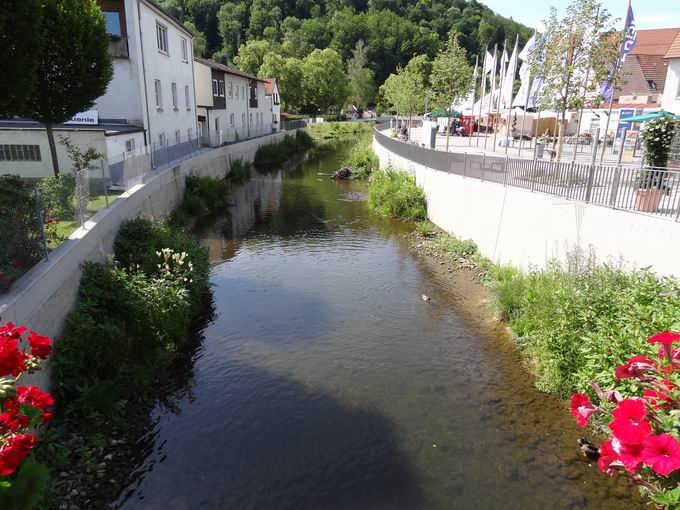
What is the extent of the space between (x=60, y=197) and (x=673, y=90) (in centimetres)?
2348

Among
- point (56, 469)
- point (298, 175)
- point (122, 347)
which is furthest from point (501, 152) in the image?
point (56, 469)

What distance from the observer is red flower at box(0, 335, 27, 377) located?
3.75 m

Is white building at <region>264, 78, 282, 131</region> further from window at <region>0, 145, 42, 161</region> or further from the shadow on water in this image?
the shadow on water

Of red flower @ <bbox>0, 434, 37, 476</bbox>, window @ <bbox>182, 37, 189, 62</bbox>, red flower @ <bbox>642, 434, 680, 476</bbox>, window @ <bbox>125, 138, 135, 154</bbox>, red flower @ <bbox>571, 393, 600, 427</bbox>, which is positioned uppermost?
window @ <bbox>182, 37, 189, 62</bbox>

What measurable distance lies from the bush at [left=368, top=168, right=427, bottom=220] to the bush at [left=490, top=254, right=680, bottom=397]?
35.3ft

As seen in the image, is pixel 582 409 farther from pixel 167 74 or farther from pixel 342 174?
pixel 342 174

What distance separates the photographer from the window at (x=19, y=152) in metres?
17.6

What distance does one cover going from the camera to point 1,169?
1753 cm

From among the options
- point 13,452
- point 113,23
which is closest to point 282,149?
point 113,23

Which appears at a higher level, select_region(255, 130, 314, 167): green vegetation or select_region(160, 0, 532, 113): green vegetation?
select_region(160, 0, 532, 113): green vegetation

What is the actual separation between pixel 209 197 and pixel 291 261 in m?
9.50

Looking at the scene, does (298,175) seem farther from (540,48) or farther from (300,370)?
(300,370)

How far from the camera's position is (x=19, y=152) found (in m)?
17.8

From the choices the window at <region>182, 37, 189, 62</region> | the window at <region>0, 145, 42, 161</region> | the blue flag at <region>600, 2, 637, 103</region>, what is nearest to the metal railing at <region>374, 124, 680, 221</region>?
the blue flag at <region>600, 2, 637, 103</region>
